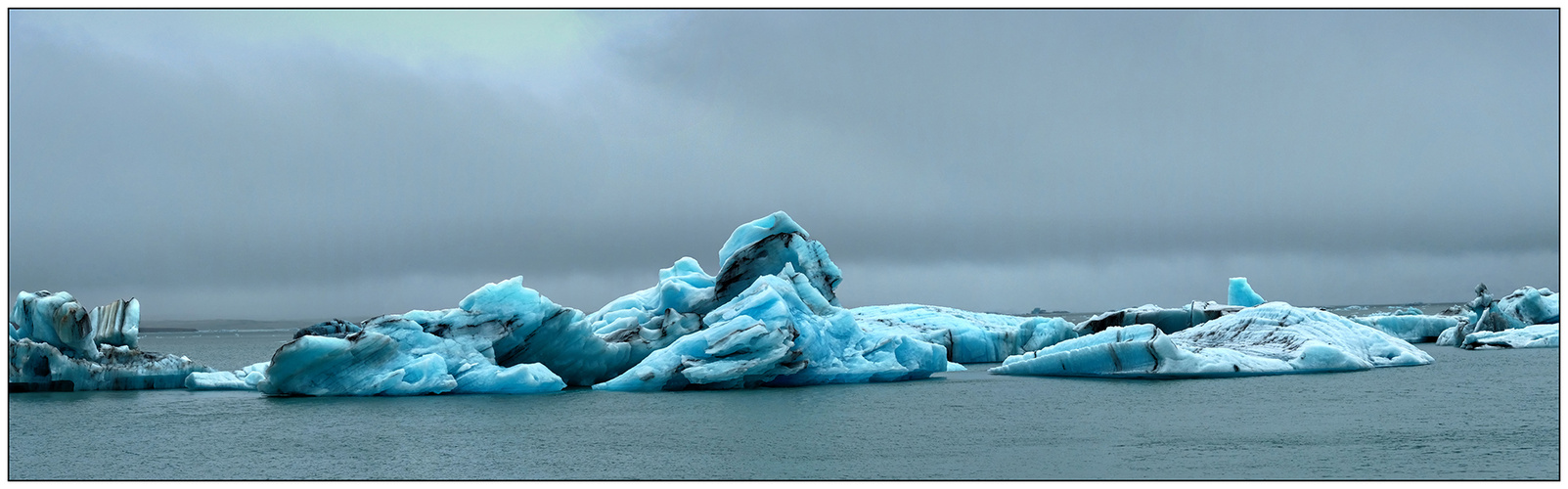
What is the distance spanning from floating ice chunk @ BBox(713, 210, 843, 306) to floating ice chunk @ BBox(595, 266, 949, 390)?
1079 mm

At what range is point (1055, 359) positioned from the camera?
22.1 m

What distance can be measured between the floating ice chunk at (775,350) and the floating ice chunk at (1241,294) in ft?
50.7

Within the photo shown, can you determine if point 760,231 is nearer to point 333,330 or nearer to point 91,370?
point 333,330

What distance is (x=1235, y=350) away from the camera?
22.2 metres

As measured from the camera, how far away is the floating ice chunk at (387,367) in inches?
656

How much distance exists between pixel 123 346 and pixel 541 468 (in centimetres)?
1205

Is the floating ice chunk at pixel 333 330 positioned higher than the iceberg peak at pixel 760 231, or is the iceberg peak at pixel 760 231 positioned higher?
the iceberg peak at pixel 760 231

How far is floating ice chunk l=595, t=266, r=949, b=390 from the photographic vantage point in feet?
60.0

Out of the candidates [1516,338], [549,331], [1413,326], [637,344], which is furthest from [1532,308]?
[549,331]

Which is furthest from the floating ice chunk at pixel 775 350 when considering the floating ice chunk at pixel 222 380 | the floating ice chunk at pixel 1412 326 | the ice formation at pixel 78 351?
the floating ice chunk at pixel 1412 326

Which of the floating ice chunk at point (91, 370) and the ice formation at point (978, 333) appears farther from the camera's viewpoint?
the ice formation at point (978, 333)

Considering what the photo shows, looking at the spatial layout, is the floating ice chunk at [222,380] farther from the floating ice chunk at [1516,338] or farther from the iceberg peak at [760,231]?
the floating ice chunk at [1516,338]

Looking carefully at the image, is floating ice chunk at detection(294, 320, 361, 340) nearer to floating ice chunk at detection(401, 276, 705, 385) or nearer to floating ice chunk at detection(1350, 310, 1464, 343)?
floating ice chunk at detection(401, 276, 705, 385)

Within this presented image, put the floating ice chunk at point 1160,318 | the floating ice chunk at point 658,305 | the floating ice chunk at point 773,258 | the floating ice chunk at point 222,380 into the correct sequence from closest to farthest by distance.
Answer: the floating ice chunk at point 222,380 < the floating ice chunk at point 658,305 < the floating ice chunk at point 773,258 < the floating ice chunk at point 1160,318
